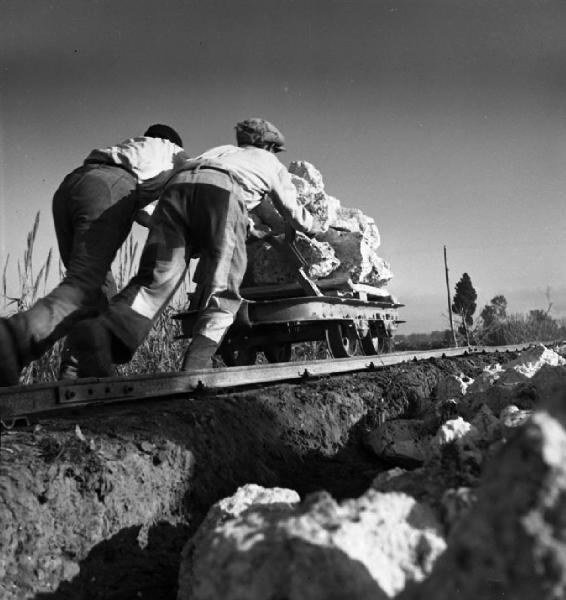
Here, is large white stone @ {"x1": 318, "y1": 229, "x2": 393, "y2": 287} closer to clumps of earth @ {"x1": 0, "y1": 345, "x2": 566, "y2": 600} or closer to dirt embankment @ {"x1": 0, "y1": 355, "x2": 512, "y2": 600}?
clumps of earth @ {"x1": 0, "y1": 345, "x2": 566, "y2": 600}

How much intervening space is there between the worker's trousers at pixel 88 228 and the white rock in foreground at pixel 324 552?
2.81 meters

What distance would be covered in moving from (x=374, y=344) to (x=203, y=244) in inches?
141

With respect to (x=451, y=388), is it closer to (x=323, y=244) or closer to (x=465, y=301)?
(x=323, y=244)

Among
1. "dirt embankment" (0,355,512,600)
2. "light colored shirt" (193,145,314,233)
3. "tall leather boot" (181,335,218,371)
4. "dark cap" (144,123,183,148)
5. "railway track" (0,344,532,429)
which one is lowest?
"dirt embankment" (0,355,512,600)

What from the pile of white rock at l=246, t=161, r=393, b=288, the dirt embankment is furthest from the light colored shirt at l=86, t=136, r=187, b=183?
the dirt embankment

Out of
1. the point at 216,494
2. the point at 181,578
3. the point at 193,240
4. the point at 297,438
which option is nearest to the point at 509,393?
the point at 297,438

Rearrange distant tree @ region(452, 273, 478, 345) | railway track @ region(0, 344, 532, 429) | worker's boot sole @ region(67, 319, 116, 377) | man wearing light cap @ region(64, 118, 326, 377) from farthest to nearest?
distant tree @ region(452, 273, 478, 345), man wearing light cap @ region(64, 118, 326, 377), worker's boot sole @ region(67, 319, 116, 377), railway track @ region(0, 344, 532, 429)

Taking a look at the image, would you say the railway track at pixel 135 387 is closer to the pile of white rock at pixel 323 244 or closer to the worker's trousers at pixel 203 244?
the worker's trousers at pixel 203 244

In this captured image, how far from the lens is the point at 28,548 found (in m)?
1.34

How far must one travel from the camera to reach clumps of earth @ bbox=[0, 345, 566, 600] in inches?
25.0

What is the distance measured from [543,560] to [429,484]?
482 millimetres

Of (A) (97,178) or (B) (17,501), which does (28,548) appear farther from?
(A) (97,178)

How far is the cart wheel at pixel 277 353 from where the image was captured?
6.74 metres

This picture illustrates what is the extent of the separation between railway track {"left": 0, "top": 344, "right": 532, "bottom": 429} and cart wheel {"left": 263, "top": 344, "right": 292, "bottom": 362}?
8.36 feet
